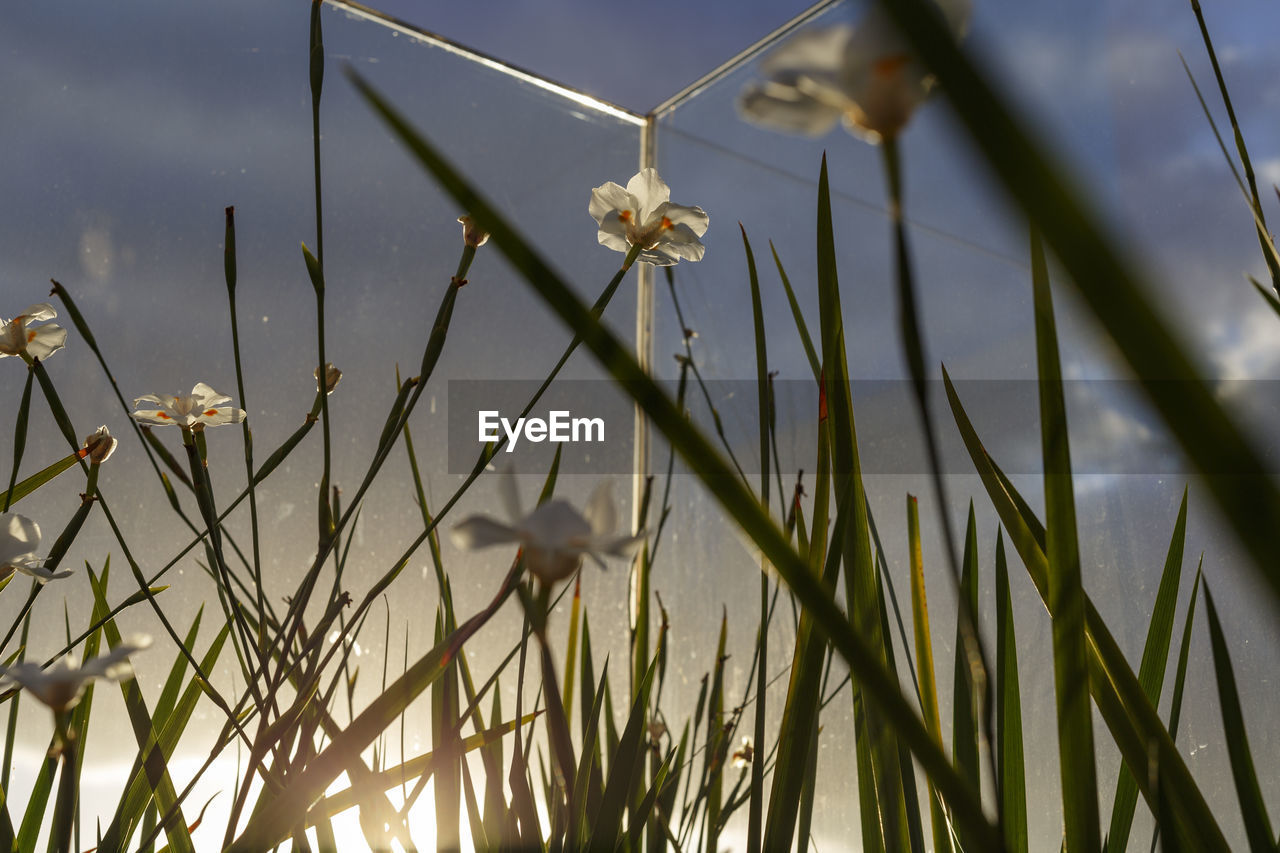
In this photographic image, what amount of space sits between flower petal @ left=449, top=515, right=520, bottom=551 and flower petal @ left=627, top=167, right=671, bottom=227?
318 millimetres

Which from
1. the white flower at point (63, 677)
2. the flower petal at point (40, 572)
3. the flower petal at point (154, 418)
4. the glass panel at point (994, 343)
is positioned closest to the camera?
the white flower at point (63, 677)

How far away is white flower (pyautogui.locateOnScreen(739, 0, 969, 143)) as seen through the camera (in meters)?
0.11

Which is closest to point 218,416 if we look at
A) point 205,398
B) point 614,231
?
point 205,398

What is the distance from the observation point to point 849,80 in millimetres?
114

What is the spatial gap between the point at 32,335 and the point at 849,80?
488 millimetres

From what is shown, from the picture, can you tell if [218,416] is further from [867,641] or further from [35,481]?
[867,641]

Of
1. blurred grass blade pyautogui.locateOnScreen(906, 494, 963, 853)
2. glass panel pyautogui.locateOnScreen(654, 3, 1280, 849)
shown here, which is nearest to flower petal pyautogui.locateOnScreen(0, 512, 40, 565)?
blurred grass blade pyautogui.locateOnScreen(906, 494, 963, 853)

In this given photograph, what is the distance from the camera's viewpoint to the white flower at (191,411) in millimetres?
423

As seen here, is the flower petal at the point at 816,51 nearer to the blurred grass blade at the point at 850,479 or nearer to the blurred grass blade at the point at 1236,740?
the blurred grass blade at the point at 850,479

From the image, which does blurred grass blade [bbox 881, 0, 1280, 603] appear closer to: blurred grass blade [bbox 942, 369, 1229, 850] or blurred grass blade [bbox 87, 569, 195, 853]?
blurred grass blade [bbox 942, 369, 1229, 850]

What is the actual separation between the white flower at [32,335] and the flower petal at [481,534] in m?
0.38

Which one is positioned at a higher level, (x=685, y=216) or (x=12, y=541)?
(x=685, y=216)

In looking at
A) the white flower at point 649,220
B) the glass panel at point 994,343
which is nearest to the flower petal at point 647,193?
the white flower at point 649,220

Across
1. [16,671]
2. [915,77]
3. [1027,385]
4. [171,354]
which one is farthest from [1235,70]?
[171,354]
